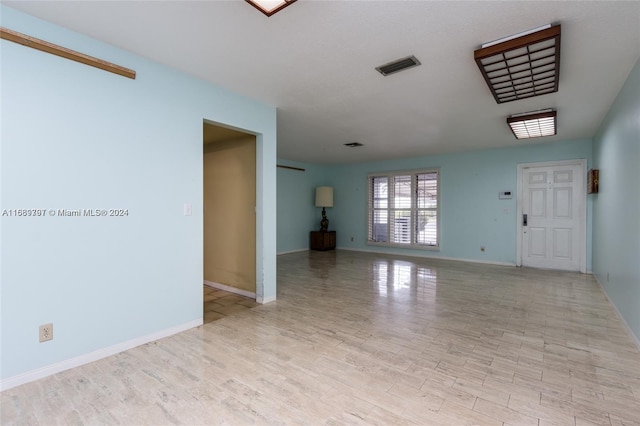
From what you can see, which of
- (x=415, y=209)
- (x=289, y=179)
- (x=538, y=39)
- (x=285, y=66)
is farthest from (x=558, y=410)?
(x=289, y=179)

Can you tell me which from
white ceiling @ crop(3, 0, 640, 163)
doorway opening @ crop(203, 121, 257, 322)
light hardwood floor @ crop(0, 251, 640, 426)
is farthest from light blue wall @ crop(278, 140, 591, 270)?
doorway opening @ crop(203, 121, 257, 322)

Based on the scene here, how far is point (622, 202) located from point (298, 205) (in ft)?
20.0

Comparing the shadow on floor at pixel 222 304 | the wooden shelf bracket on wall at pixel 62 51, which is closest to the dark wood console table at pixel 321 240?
the shadow on floor at pixel 222 304

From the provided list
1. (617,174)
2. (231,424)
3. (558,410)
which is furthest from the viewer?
(617,174)

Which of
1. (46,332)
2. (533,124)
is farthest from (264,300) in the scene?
Answer: (533,124)

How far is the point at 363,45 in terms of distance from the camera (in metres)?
2.30

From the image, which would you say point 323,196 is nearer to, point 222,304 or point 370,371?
point 222,304

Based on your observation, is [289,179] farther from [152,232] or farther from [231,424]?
[231,424]

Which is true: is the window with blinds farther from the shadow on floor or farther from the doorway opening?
the shadow on floor

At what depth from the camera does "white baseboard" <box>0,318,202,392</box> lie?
1942mm

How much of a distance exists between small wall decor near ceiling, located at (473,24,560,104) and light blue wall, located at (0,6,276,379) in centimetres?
243

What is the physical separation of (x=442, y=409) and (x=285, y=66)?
2712 millimetres

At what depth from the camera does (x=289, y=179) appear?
771cm

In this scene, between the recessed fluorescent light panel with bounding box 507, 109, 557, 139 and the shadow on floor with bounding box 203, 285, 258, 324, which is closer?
the shadow on floor with bounding box 203, 285, 258, 324
